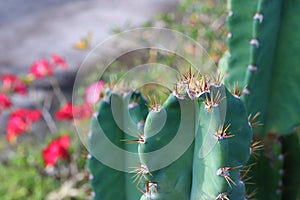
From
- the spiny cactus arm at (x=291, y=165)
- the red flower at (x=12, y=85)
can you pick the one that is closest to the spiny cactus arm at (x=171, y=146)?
the spiny cactus arm at (x=291, y=165)

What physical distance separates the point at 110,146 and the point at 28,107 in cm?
331

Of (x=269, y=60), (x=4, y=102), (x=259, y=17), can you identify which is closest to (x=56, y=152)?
(x=4, y=102)

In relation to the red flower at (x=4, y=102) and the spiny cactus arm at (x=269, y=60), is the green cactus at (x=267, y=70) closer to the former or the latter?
the spiny cactus arm at (x=269, y=60)

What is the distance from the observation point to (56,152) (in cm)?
340

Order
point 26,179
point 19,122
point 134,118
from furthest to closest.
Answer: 1. point 26,179
2. point 19,122
3. point 134,118

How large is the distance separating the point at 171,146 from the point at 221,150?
167mm

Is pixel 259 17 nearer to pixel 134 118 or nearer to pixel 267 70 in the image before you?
pixel 267 70

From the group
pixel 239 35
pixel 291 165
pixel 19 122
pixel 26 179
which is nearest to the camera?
pixel 239 35

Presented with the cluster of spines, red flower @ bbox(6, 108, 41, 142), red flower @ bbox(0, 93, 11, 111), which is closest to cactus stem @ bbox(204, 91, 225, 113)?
the cluster of spines

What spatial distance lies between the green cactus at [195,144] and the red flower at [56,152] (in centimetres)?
191

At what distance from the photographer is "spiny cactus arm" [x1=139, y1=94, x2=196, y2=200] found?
150 cm

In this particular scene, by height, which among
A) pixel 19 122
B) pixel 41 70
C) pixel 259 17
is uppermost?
pixel 41 70

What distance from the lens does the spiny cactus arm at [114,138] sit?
1.99 metres

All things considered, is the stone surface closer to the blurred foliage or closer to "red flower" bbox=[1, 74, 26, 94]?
"red flower" bbox=[1, 74, 26, 94]
